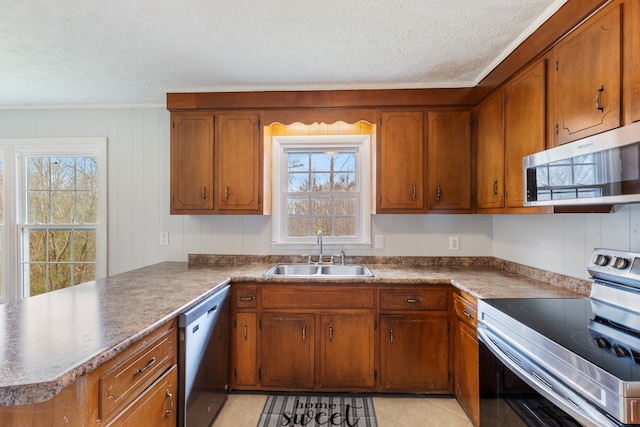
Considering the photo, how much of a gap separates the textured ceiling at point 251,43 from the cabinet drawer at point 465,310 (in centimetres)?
159

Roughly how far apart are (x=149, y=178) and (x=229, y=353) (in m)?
1.76

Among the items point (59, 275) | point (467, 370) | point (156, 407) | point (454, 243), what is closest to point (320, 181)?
point (454, 243)

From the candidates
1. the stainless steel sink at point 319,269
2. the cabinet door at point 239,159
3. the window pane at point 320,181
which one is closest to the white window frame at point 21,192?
the cabinet door at point 239,159

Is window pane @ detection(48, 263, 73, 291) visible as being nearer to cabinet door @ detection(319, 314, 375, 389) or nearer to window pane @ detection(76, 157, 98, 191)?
window pane @ detection(76, 157, 98, 191)

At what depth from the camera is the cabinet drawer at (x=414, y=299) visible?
7.24 feet

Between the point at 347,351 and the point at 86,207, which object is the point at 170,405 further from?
the point at 86,207

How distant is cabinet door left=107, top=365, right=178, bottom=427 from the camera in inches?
45.5

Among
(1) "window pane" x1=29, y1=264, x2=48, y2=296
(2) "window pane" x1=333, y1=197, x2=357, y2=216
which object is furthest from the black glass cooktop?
(1) "window pane" x1=29, y1=264, x2=48, y2=296

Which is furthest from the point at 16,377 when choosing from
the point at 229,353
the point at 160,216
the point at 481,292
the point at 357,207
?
the point at 357,207

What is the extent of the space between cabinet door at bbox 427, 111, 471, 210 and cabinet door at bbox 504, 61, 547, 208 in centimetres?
44

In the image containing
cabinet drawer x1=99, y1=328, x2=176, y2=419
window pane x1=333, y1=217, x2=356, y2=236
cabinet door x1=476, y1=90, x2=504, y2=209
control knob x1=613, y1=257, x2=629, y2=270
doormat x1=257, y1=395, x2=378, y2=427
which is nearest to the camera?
cabinet drawer x1=99, y1=328, x2=176, y2=419

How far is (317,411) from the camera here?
2088mm

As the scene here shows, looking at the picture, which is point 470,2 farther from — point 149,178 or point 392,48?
point 149,178

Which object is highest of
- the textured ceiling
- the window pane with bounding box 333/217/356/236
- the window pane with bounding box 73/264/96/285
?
the textured ceiling
